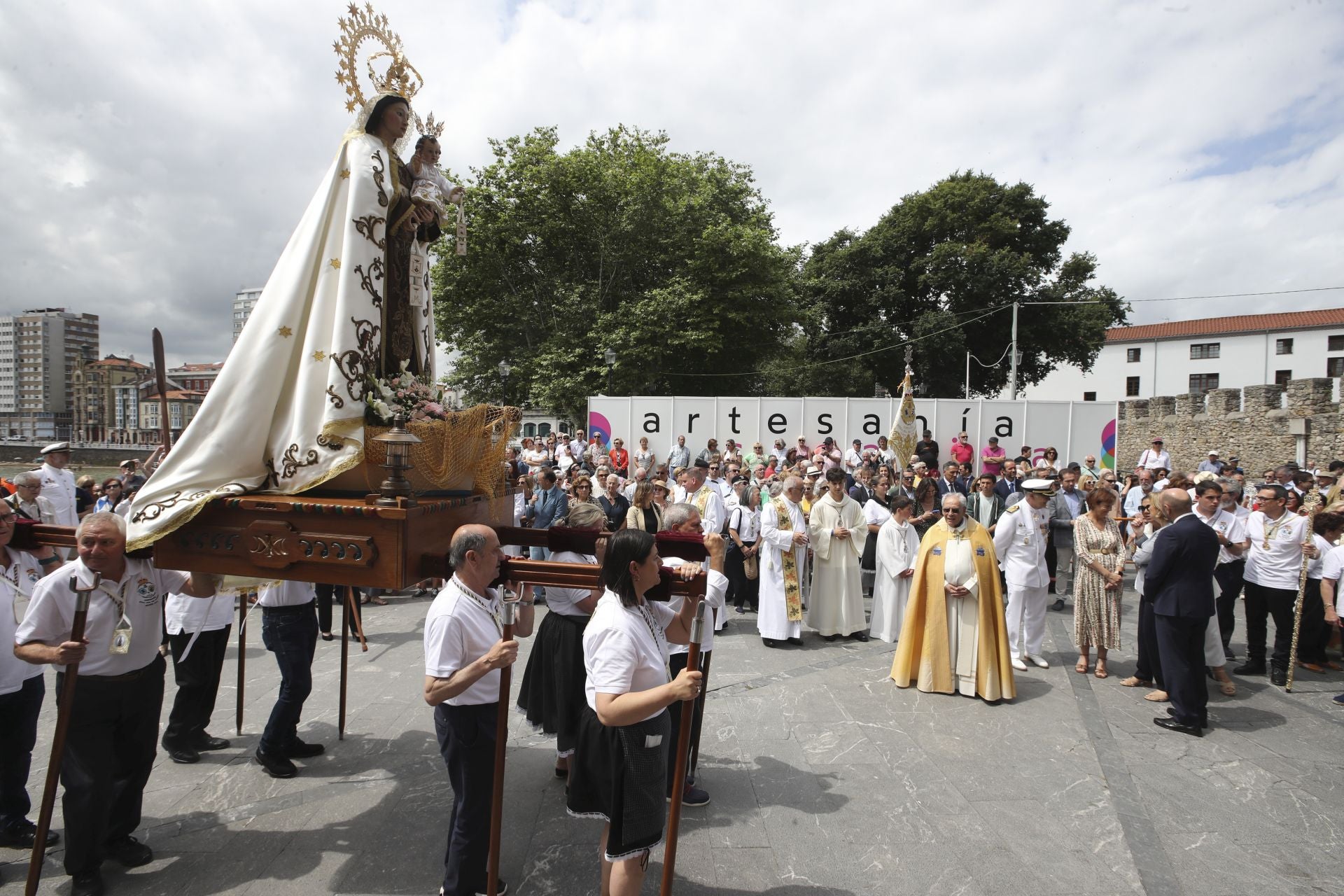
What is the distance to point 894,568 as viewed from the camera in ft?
25.6

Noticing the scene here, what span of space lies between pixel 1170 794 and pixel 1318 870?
2.80ft

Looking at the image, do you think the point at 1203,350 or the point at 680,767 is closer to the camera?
the point at 680,767

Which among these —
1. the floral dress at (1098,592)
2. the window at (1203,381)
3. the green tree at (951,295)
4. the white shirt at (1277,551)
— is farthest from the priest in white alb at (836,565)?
the window at (1203,381)

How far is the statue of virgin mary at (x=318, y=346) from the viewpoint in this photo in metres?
3.18

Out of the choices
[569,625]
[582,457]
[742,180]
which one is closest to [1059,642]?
[569,625]

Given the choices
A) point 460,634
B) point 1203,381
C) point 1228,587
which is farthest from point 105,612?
point 1203,381

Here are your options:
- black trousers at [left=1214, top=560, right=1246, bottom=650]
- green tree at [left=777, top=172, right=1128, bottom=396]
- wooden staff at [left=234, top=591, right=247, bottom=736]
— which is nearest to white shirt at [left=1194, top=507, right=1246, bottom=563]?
black trousers at [left=1214, top=560, right=1246, bottom=650]

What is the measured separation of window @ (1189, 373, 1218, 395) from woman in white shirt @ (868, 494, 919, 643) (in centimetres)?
5516

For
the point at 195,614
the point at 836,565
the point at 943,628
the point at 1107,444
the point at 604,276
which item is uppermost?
the point at 604,276

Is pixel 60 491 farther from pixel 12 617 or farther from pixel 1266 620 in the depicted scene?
pixel 1266 620

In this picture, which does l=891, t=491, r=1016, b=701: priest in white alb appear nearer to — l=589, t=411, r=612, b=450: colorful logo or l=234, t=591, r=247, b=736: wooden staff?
l=234, t=591, r=247, b=736: wooden staff

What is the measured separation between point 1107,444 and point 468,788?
2048cm

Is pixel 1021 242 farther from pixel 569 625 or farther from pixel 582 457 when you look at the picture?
pixel 569 625

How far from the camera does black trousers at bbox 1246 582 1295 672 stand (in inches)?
277
